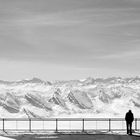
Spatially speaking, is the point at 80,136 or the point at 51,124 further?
the point at 51,124

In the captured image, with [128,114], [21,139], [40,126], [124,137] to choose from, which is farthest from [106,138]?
[40,126]

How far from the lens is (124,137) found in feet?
109

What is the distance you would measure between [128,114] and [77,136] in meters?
5.14

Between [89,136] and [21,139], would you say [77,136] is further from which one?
[21,139]

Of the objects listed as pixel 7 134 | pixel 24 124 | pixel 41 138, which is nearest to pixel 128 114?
pixel 41 138

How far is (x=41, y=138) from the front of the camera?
3222cm

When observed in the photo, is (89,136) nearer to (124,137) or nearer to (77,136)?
(77,136)

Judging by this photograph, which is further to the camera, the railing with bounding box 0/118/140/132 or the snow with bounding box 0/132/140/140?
the railing with bounding box 0/118/140/132

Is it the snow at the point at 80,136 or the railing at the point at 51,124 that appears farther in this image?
the railing at the point at 51,124

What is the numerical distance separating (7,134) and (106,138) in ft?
30.3

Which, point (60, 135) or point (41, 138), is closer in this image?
point (41, 138)

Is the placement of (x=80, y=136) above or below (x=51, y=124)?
above

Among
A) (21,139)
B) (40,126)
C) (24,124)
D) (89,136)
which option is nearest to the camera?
(21,139)

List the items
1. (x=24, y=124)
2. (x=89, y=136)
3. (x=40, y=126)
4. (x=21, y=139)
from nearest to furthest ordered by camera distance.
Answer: (x=21, y=139) → (x=89, y=136) → (x=40, y=126) → (x=24, y=124)
